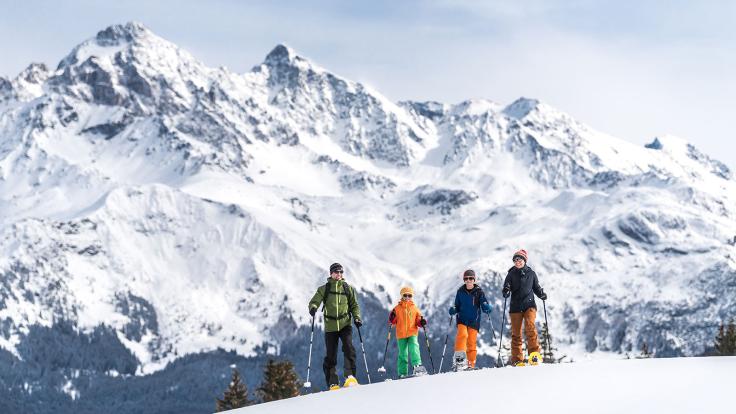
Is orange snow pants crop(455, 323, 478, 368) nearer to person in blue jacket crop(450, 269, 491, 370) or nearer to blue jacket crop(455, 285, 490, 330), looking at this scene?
person in blue jacket crop(450, 269, 491, 370)

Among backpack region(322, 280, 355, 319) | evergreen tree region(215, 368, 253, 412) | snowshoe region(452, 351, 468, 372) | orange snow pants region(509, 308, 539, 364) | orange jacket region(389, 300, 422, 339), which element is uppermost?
evergreen tree region(215, 368, 253, 412)

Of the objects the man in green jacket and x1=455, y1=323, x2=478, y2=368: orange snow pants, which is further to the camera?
x1=455, y1=323, x2=478, y2=368: orange snow pants

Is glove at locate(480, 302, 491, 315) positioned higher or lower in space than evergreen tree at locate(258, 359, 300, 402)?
lower

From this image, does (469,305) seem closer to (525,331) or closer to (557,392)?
(525,331)

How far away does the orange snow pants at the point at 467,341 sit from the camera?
1231 inches

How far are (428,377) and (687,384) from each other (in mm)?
6441

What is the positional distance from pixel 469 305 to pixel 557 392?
9.19 m

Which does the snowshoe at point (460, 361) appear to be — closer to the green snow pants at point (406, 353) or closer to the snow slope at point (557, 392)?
the green snow pants at point (406, 353)

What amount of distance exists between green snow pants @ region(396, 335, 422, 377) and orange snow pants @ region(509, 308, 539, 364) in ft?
9.86

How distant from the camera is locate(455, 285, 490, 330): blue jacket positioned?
31.1m

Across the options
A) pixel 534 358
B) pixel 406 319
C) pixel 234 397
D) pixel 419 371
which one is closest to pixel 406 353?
A: pixel 406 319

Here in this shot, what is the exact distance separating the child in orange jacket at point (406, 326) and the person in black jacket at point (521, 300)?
281 cm

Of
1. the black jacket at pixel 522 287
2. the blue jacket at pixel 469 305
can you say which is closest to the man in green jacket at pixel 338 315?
the blue jacket at pixel 469 305

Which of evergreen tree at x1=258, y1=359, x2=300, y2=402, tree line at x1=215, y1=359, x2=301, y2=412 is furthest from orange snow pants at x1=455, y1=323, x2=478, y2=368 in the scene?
evergreen tree at x1=258, y1=359, x2=300, y2=402
